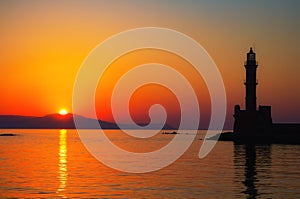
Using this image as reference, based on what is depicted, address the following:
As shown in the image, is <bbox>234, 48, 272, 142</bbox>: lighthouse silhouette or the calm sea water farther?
<bbox>234, 48, 272, 142</bbox>: lighthouse silhouette

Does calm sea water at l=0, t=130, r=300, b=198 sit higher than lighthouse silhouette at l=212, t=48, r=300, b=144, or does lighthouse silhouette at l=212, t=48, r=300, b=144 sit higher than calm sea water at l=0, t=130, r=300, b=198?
lighthouse silhouette at l=212, t=48, r=300, b=144

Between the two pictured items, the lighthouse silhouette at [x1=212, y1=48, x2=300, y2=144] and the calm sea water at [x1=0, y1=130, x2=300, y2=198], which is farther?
the lighthouse silhouette at [x1=212, y1=48, x2=300, y2=144]

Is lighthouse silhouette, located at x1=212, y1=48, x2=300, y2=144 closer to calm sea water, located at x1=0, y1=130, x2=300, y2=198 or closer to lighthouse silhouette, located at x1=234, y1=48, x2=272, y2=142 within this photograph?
lighthouse silhouette, located at x1=234, y1=48, x2=272, y2=142

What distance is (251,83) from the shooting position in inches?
4702

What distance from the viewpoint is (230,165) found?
218 ft

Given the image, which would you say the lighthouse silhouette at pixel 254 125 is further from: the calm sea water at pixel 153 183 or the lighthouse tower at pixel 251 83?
the calm sea water at pixel 153 183

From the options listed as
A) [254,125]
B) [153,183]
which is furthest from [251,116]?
[153,183]

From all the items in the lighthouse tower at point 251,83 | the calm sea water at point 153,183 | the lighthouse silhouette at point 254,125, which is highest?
the lighthouse tower at point 251,83

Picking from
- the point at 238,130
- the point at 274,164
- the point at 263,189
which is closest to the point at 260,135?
the point at 238,130

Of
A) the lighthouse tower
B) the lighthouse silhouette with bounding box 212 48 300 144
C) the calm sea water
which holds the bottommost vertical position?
the calm sea water

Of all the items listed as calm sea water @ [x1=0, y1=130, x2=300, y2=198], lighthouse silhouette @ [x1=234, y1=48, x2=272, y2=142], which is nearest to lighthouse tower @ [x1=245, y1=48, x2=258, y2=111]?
lighthouse silhouette @ [x1=234, y1=48, x2=272, y2=142]

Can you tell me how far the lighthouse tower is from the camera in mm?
119188

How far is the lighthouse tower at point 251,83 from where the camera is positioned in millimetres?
119188

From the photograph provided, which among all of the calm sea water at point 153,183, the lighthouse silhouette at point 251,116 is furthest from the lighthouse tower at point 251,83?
the calm sea water at point 153,183
